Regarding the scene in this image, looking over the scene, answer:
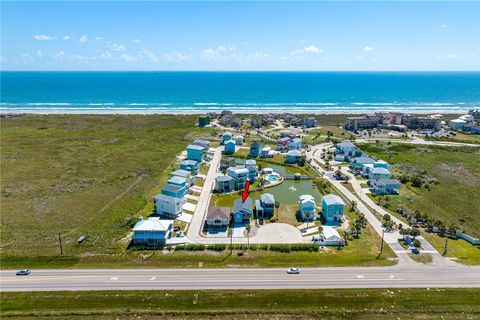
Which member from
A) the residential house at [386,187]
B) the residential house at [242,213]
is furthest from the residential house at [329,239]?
the residential house at [386,187]

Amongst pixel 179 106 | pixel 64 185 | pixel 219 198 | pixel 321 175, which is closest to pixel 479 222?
pixel 321 175

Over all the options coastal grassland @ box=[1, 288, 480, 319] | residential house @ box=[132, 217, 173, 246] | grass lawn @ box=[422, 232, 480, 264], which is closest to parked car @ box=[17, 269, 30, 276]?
coastal grassland @ box=[1, 288, 480, 319]

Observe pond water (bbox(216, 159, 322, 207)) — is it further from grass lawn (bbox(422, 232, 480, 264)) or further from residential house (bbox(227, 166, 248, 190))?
grass lawn (bbox(422, 232, 480, 264))

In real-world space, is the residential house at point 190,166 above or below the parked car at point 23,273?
above

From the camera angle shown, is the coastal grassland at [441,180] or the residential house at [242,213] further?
the coastal grassland at [441,180]

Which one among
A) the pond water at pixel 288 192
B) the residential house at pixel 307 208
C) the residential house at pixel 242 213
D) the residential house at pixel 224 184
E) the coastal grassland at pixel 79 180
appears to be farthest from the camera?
the residential house at pixel 224 184

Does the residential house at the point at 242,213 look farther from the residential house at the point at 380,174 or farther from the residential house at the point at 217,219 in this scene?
the residential house at the point at 380,174

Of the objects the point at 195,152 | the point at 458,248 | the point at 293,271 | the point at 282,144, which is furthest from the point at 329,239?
the point at 282,144
